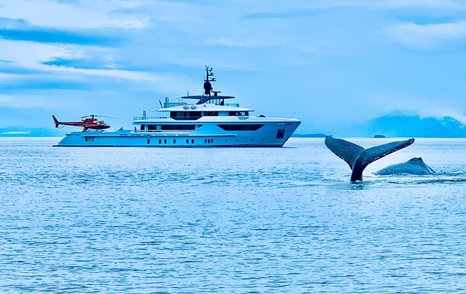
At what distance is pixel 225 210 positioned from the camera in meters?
44.5

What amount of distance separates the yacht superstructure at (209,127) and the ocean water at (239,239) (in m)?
83.2

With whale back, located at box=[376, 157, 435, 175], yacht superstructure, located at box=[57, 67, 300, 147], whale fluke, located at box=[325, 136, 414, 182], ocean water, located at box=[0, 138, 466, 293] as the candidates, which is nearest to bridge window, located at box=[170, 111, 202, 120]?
yacht superstructure, located at box=[57, 67, 300, 147]

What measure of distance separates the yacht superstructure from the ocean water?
8317cm

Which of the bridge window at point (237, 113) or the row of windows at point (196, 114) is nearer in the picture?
the bridge window at point (237, 113)

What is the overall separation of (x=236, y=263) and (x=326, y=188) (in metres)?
31.2

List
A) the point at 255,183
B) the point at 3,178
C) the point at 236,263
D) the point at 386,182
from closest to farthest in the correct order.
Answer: the point at 236,263 < the point at 386,182 < the point at 255,183 < the point at 3,178

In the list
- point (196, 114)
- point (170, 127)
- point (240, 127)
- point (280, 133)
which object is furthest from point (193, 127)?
point (280, 133)

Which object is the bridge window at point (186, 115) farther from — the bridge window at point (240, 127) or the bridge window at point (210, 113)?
the bridge window at point (240, 127)

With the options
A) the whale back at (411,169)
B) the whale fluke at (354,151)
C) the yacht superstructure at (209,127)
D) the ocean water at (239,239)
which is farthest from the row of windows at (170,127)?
the whale fluke at (354,151)

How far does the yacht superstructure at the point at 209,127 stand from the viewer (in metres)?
144

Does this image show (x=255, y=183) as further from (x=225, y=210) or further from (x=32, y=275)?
(x=32, y=275)

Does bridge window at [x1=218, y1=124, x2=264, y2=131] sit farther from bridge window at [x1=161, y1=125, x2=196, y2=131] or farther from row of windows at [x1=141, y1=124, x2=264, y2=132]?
bridge window at [x1=161, y1=125, x2=196, y2=131]

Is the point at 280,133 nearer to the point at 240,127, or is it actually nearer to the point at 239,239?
the point at 240,127

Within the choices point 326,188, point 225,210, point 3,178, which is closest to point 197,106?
point 3,178
